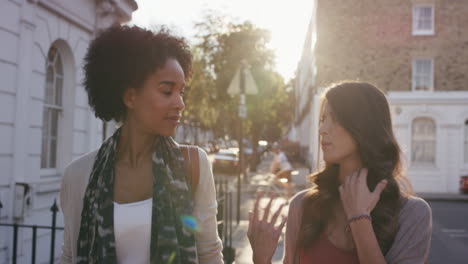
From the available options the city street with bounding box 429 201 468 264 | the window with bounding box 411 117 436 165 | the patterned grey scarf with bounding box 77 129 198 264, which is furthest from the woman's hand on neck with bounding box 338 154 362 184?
the window with bounding box 411 117 436 165

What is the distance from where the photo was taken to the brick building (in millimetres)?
25047

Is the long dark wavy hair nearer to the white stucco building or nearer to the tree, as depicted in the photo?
the white stucco building

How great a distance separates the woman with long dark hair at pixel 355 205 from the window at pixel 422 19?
25.5m

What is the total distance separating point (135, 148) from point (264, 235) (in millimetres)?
790

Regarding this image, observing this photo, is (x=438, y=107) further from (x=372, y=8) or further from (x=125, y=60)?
(x=125, y=60)

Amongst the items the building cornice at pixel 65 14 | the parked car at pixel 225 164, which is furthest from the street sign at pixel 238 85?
the parked car at pixel 225 164

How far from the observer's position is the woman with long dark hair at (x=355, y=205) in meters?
2.28

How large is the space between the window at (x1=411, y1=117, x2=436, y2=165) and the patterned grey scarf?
24.5 metres

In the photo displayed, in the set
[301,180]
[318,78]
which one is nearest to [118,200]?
[301,180]

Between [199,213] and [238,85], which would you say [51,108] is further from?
[199,213]

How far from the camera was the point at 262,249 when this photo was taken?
2252 mm

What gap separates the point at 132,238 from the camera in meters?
2.36

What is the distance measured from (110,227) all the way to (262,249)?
2.22ft

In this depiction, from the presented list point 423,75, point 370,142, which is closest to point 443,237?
point 370,142
